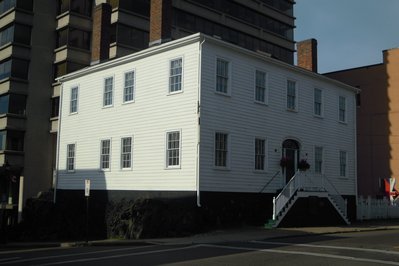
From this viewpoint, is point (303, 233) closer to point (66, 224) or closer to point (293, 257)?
point (293, 257)

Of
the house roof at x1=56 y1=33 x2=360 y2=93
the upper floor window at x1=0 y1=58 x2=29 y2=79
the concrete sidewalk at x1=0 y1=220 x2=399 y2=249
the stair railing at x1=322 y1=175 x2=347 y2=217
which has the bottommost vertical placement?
the concrete sidewalk at x1=0 y1=220 x2=399 y2=249

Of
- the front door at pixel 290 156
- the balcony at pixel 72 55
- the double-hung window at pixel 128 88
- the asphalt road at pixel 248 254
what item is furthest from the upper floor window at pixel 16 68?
the asphalt road at pixel 248 254

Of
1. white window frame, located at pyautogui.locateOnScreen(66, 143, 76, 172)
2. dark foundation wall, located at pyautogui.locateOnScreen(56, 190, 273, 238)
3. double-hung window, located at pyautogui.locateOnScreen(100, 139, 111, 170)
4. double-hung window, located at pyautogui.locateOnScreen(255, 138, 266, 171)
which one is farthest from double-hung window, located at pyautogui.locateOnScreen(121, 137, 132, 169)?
double-hung window, located at pyautogui.locateOnScreen(255, 138, 266, 171)

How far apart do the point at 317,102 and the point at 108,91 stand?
1241 cm

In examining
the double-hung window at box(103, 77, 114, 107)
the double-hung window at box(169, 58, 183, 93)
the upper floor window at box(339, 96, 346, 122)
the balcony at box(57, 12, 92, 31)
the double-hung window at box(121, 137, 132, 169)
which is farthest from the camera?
the balcony at box(57, 12, 92, 31)

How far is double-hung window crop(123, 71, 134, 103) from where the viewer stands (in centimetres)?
2756

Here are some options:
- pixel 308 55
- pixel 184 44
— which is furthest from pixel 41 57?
pixel 184 44

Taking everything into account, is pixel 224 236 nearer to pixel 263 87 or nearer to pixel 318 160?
pixel 263 87

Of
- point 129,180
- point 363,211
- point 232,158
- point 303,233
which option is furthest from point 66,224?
point 363,211

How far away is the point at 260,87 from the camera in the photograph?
26.5 meters

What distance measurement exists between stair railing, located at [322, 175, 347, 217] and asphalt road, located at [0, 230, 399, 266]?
9.92 meters

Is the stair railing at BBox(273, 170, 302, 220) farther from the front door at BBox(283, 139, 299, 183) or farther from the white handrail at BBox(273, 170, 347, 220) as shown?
the front door at BBox(283, 139, 299, 183)

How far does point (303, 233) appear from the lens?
21.5 metres

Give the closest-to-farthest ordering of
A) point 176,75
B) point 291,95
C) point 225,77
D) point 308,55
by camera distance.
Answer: point 225,77
point 176,75
point 291,95
point 308,55
